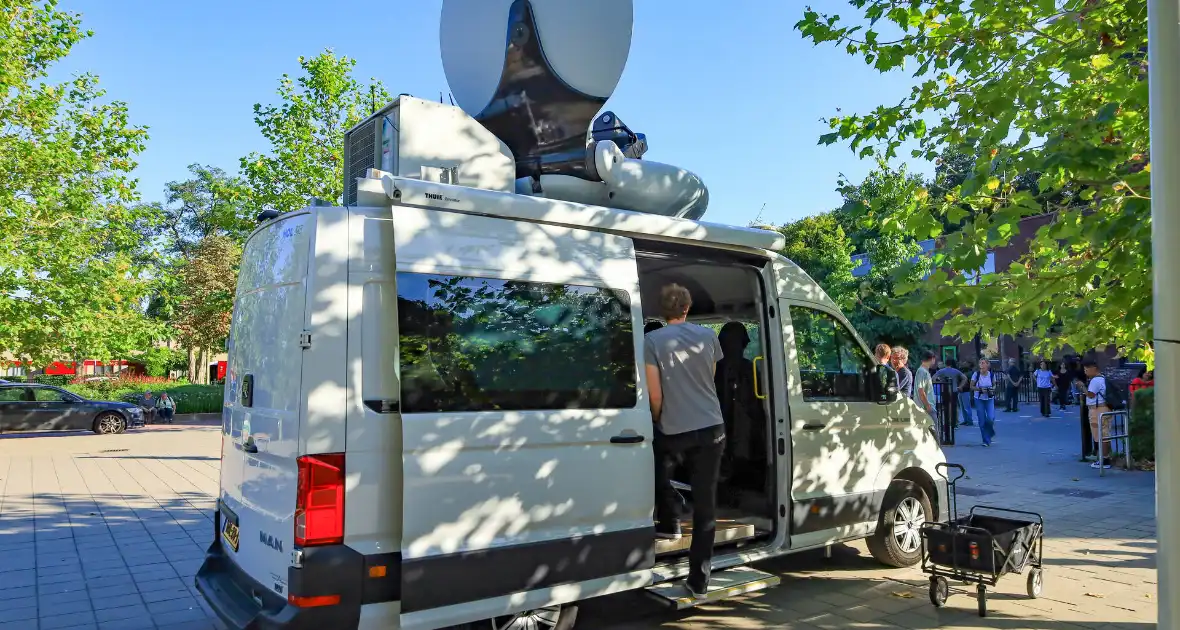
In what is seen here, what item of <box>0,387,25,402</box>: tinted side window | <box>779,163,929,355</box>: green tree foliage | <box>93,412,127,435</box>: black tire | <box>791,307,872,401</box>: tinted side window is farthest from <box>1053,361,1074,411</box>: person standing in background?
<box>0,387,25,402</box>: tinted side window

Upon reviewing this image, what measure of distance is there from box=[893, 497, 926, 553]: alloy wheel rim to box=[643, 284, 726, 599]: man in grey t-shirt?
7.12ft

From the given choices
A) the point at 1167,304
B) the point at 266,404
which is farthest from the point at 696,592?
the point at 1167,304

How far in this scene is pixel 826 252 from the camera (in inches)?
1270

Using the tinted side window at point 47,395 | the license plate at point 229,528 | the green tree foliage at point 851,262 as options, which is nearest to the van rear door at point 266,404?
the license plate at point 229,528

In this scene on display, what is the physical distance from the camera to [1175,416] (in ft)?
8.68

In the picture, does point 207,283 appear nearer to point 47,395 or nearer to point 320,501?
point 47,395

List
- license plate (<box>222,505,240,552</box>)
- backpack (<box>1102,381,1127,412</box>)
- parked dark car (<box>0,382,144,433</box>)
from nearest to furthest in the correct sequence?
license plate (<box>222,505,240,552</box>), backpack (<box>1102,381,1127,412</box>), parked dark car (<box>0,382,144,433</box>)

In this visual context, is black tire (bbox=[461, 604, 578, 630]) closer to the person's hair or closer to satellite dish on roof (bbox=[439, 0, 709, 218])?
the person's hair

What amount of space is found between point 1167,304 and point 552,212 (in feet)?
9.35

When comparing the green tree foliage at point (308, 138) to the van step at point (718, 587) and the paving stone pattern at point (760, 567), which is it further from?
the van step at point (718, 587)

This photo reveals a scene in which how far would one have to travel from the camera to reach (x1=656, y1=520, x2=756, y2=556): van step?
17.0 feet

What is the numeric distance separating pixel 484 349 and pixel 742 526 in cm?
263

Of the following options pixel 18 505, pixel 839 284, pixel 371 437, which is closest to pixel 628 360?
pixel 371 437

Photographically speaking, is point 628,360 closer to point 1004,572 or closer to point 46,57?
point 1004,572
